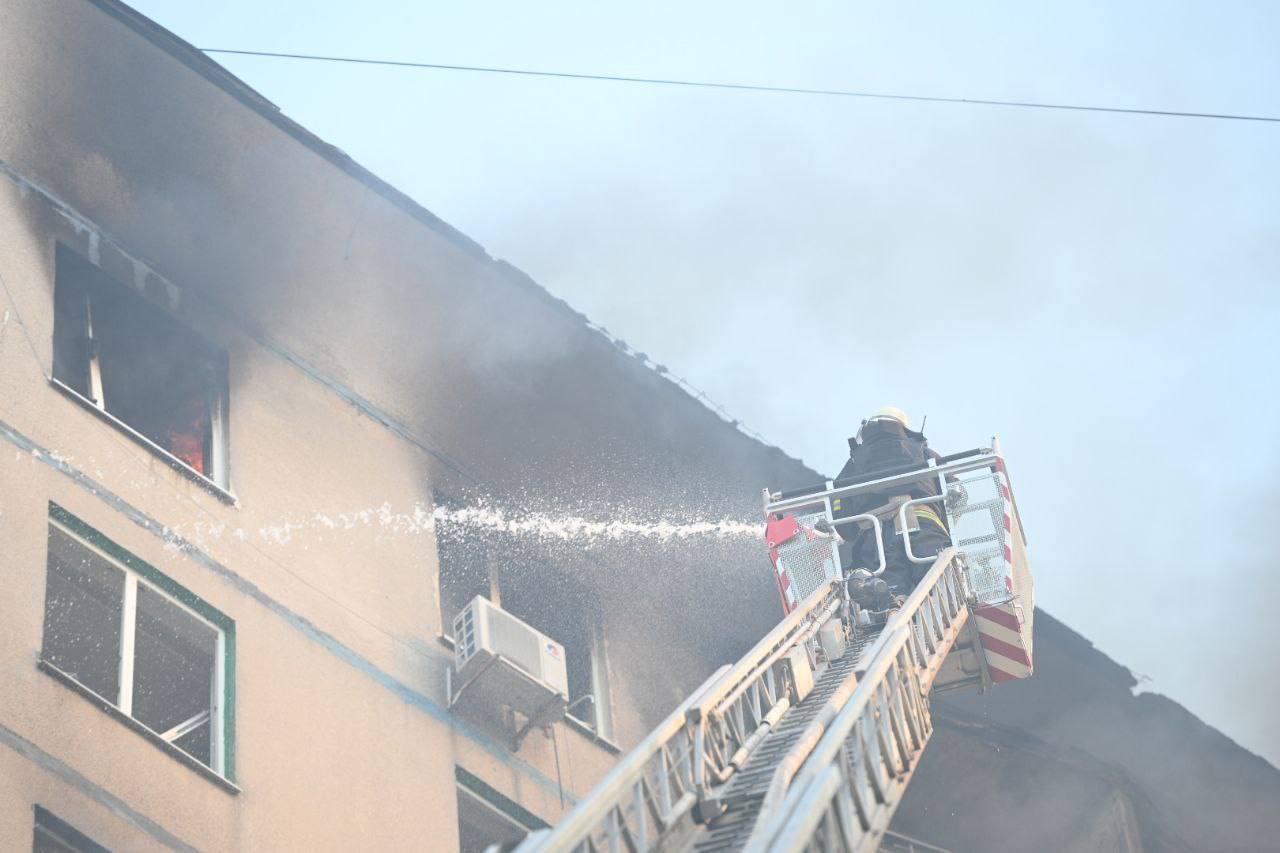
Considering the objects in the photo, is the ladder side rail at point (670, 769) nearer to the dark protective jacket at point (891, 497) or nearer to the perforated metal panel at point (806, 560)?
the dark protective jacket at point (891, 497)

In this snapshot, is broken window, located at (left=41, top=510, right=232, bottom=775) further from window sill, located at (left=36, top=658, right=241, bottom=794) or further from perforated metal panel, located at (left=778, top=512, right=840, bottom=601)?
perforated metal panel, located at (left=778, top=512, right=840, bottom=601)


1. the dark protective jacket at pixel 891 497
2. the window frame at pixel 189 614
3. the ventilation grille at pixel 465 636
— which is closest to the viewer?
the window frame at pixel 189 614

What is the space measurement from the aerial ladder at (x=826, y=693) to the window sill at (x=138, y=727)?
2603 millimetres

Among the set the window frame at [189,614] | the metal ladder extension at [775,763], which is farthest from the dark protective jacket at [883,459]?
the window frame at [189,614]

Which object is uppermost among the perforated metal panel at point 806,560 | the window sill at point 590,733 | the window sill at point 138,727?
the perforated metal panel at point 806,560

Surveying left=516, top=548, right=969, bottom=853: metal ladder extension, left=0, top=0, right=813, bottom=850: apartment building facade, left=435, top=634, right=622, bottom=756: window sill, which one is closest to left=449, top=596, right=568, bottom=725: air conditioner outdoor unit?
left=0, top=0, right=813, bottom=850: apartment building facade

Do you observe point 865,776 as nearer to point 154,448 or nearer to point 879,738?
point 879,738

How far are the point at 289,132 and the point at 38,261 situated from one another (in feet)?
6.86

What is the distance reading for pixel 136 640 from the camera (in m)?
10.6

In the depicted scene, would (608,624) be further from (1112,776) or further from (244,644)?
(1112,776)

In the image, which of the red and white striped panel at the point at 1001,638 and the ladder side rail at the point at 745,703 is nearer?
the ladder side rail at the point at 745,703

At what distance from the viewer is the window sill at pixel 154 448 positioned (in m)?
10.9

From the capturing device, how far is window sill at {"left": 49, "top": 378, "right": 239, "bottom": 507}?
35.7ft

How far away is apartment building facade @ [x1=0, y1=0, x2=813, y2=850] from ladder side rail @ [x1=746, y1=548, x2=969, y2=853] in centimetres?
304
